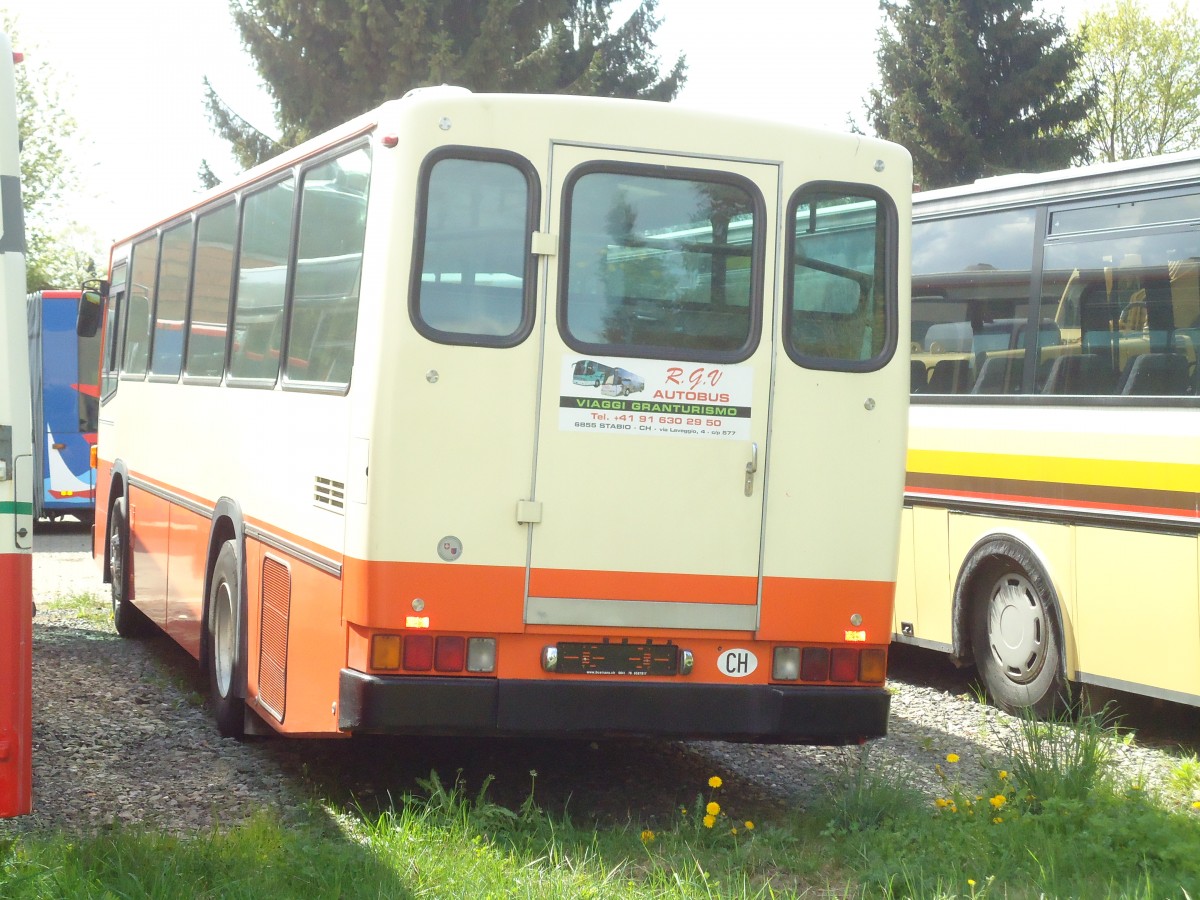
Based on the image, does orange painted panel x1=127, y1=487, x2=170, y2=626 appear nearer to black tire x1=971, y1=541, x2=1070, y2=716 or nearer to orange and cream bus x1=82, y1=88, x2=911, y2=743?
orange and cream bus x1=82, y1=88, x2=911, y2=743

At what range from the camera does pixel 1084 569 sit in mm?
9023

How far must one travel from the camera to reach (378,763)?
789 centimetres

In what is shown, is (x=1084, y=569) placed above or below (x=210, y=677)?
above

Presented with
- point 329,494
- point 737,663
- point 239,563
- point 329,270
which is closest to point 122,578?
point 239,563

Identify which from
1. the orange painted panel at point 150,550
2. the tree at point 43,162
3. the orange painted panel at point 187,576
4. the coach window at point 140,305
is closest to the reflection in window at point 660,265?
the orange painted panel at point 187,576

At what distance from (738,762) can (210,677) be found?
2.91m

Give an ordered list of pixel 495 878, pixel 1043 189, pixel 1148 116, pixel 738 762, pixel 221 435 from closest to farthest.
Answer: pixel 495 878, pixel 738 762, pixel 221 435, pixel 1043 189, pixel 1148 116

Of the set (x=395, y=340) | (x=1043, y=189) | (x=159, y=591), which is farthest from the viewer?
(x=159, y=591)

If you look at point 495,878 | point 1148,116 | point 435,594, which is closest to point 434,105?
point 435,594

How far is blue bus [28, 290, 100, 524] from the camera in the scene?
21.8m

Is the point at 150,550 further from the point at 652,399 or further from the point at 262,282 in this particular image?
the point at 652,399

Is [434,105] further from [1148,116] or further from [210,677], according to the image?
[1148,116]

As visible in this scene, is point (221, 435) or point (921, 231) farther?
point (921, 231)

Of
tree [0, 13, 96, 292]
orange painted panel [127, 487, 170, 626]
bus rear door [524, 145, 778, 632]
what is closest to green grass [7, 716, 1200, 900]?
bus rear door [524, 145, 778, 632]
